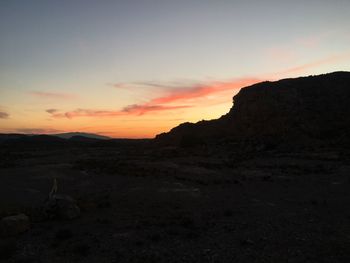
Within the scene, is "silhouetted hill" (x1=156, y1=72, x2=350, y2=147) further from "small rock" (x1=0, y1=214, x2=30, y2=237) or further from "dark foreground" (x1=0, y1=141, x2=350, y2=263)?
"small rock" (x1=0, y1=214, x2=30, y2=237)

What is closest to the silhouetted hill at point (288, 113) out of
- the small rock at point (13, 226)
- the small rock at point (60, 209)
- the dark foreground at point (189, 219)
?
the dark foreground at point (189, 219)

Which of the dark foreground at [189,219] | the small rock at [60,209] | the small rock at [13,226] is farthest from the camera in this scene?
the small rock at [60,209]

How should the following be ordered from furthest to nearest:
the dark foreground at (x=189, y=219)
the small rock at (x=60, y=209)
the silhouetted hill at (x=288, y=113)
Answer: the silhouetted hill at (x=288, y=113) < the small rock at (x=60, y=209) < the dark foreground at (x=189, y=219)

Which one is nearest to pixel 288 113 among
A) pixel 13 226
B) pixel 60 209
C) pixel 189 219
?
pixel 189 219

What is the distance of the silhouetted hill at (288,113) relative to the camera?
203ft

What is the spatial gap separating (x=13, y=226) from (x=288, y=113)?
64304mm

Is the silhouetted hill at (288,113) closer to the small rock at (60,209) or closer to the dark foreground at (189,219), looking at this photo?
the dark foreground at (189,219)

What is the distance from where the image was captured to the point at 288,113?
71062 millimetres

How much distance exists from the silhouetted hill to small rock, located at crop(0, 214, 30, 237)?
48.3 metres

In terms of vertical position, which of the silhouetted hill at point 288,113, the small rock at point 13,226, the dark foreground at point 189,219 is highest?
the silhouetted hill at point 288,113

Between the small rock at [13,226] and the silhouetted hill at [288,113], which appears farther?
the silhouetted hill at [288,113]

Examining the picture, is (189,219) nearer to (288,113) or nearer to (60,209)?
(60,209)

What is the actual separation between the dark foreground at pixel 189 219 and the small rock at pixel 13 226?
35 centimetres

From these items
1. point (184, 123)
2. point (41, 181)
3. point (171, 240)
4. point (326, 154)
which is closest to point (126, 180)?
point (41, 181)
